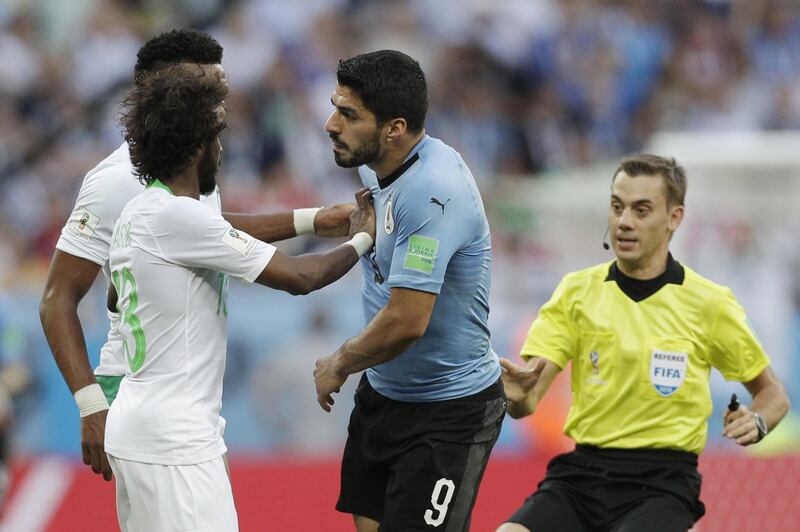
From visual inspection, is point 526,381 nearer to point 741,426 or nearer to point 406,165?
point 741,426

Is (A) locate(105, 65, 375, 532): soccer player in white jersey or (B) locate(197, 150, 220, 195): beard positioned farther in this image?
(B) locate(197, 150, 220, 195): beard

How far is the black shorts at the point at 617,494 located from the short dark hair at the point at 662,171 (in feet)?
3.25

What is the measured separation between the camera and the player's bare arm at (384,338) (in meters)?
4.24

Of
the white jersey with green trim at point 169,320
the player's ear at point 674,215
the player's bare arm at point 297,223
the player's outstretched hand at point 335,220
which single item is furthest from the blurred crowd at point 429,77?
the white jersey with green trim at point 169,320

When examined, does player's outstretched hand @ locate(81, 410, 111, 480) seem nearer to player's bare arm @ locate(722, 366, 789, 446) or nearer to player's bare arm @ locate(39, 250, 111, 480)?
player's bare arm @ locate(39, 250, 111, 480)

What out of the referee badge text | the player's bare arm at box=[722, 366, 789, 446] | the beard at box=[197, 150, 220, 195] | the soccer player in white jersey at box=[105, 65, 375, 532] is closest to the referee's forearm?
the player's bare arm at box=[722, 366, 789, 446]

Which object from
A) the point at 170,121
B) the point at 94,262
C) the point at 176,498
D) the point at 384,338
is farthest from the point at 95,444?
the point at 170,121

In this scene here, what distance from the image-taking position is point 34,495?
6.86 m

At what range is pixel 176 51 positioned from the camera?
457 centimetres

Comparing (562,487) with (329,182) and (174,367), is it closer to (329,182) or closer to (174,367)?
(174,367)

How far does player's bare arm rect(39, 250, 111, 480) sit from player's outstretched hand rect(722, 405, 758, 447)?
7.25 feet

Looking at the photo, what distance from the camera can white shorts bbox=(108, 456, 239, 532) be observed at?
13.0ft

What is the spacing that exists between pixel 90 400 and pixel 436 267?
4.19 feet

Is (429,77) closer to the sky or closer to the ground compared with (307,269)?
closer to the sky
